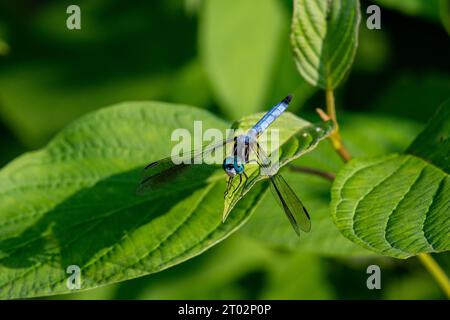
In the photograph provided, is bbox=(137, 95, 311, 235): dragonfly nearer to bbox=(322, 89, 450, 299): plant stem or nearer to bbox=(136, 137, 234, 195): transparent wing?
bbox=(136, 137, 234, 195): transparent wing

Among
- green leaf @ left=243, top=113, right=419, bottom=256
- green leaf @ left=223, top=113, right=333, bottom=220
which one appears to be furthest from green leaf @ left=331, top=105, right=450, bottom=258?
green leaf @ left=243, top=113, right=419, bottom=256

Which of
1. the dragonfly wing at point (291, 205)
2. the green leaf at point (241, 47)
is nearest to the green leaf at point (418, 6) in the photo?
the green leaf at point (241, 47)

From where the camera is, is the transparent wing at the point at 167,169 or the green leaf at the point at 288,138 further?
the transparent wing at the point at 167,169

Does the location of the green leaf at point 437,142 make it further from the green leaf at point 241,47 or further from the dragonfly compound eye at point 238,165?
the green leaf at point 241,47

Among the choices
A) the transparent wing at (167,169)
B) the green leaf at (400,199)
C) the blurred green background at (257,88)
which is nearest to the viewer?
the green leaf at (400,199)

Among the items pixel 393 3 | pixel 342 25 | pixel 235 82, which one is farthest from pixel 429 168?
pixel 235 82

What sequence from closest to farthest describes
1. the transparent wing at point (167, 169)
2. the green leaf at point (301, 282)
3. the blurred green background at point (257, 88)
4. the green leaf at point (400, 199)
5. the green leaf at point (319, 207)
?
1. the green leaf at point (400, 199)
2. the transparent wing at point (167, 169)
3. the green leaf at point (319, 207)
4. the blurred green background at point (257, 88)
5. the green leaf at point (301, 282)
